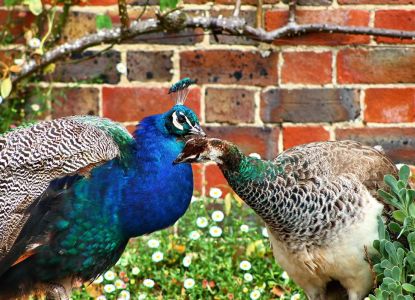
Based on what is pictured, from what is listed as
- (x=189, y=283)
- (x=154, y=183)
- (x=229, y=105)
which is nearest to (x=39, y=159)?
(x=154, y=183)

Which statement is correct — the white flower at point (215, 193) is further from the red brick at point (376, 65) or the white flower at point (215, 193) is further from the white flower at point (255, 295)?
the red brick at point (376, 65)

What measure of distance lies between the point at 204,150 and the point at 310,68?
1.20 m

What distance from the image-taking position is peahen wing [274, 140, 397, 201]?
10.3 feet

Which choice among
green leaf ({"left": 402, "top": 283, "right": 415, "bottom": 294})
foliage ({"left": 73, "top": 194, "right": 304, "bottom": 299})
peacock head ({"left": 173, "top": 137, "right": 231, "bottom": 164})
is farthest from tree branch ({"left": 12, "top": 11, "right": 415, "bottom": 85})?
green leaf ({"left": 402, "top": 283, "right": 415, "bottom": 294})

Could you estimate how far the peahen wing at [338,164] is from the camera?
314 cm

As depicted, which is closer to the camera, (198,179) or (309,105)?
(309,105)

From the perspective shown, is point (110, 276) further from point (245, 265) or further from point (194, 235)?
point (245, 265)

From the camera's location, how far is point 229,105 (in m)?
4.07

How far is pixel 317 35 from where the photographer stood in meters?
4.01

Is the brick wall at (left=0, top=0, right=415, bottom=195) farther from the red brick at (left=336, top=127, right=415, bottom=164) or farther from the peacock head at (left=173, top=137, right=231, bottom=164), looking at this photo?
the peacock head at (left=173, top=137, right=231, bottom=164)

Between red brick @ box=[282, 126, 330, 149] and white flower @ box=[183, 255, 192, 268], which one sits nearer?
white flower @ box=[183, 255, 192, 268]

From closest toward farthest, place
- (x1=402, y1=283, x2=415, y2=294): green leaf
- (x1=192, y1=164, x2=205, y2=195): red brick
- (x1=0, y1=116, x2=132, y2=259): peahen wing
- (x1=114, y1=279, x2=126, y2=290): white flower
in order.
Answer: (x1=402, y1=283, x2=415, y2=294): green leaf < (x1=0, y1=116, x2=132, y2=259): peahen wing < (x1=114, y1=279, x2=126, y2=290): white flower < (x1=192, y1=164, x2=205, y2=195): red brick

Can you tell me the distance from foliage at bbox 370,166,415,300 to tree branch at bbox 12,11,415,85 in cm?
105

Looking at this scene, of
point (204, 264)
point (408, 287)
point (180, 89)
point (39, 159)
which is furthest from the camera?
point (204, 264)
